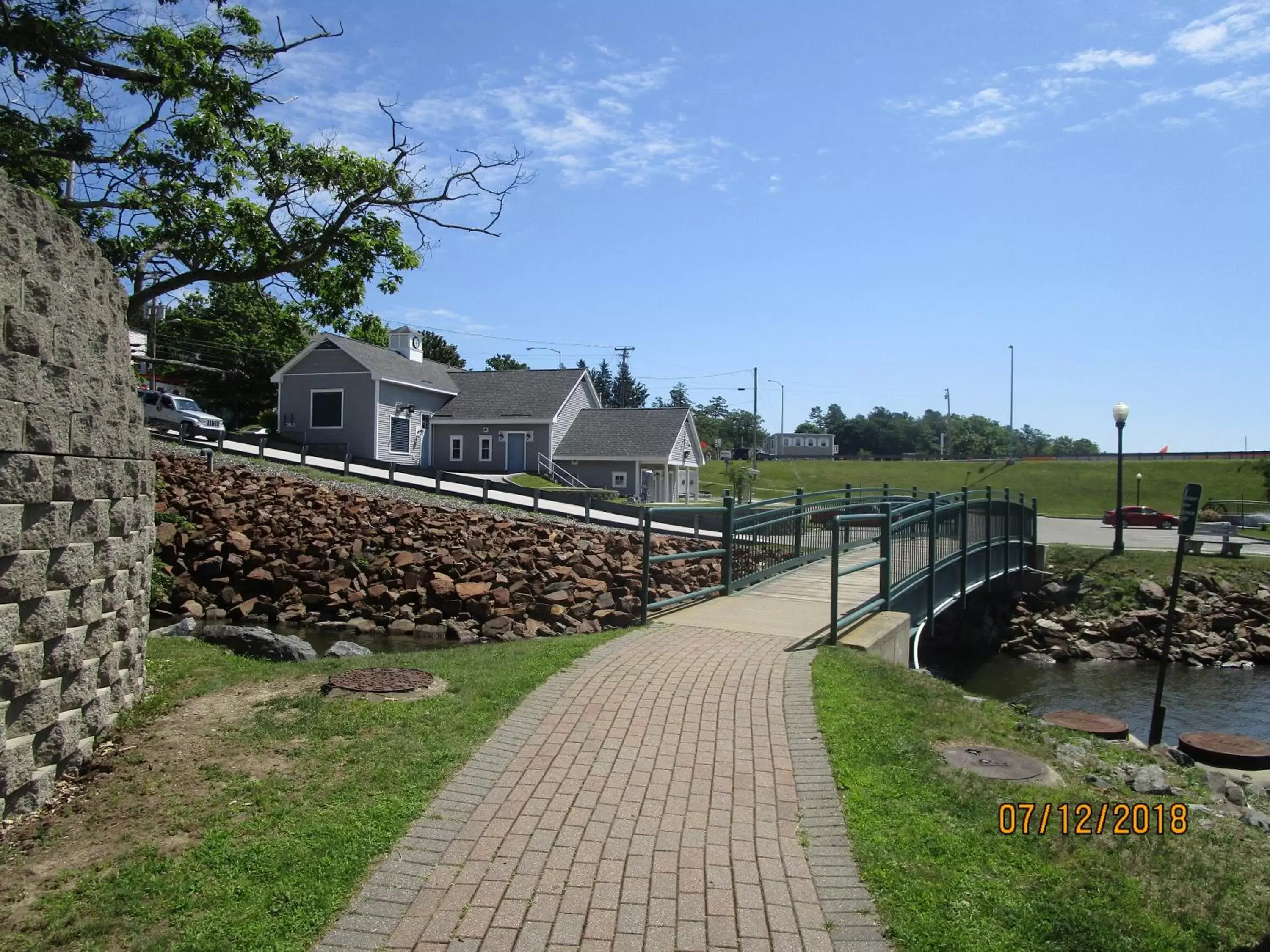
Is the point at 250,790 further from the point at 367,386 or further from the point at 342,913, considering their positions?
the point at 367,386

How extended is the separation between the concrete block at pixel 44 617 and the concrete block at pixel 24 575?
56 millimetres

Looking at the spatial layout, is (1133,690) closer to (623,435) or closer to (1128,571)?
(1128,571)

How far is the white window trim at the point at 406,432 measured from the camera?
39781 mm

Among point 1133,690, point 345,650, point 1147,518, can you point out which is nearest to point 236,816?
point 345,650

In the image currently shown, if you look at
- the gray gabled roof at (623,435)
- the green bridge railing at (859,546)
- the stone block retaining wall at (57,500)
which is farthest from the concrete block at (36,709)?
the gray gabled roof at (623,435)

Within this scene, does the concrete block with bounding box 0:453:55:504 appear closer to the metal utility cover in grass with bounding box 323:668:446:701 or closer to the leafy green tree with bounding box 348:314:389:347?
the metal utility cover in grass with bounding box 323:668:446:701

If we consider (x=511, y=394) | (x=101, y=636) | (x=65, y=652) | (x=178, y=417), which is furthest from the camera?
(x=511, y=394)

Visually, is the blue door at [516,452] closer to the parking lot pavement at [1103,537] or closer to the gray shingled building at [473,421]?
the gray shingled building at [473,421]

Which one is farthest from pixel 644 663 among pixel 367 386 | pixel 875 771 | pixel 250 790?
pixel 367 386

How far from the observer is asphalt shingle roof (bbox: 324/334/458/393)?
3881 centimetres

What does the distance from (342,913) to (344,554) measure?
14.4 m

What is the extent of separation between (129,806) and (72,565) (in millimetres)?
1382

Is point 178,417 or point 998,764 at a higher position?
point 178,417

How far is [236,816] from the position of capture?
15.5 feet
